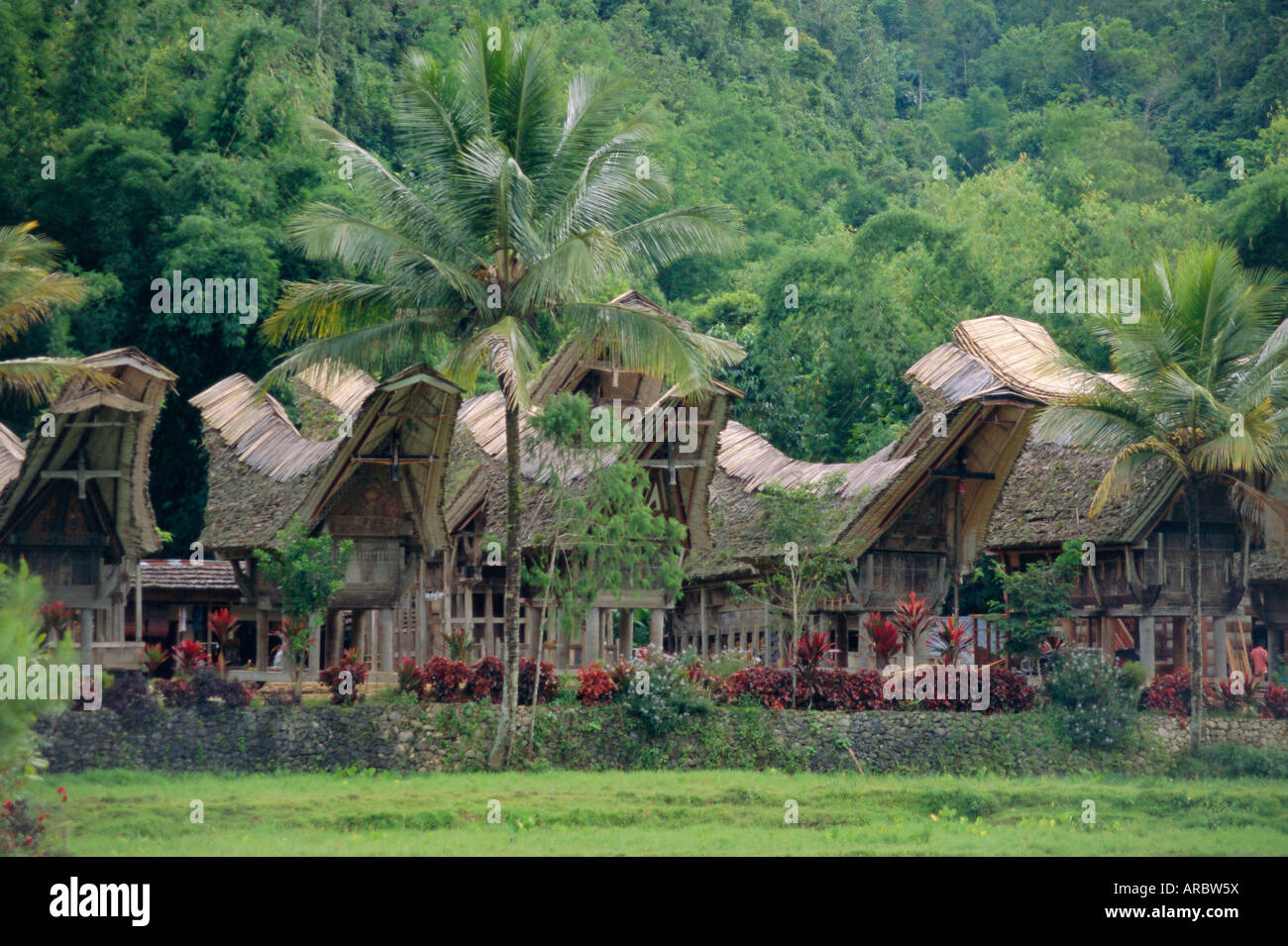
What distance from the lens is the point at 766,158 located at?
55031mm

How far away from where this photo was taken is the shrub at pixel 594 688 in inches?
874

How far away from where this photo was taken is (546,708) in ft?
71.8

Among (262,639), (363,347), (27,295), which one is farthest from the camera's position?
(262,639)

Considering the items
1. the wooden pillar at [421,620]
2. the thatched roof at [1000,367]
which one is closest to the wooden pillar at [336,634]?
the wooden pillar at [421,620]

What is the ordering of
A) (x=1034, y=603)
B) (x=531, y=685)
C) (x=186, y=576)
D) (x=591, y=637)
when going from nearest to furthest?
(x=531, y=685) < (x=1034, y=603) < (x=591, y=637) < (x=186, y=576)

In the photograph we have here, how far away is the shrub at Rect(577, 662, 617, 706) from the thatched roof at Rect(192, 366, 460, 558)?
12.7 ft

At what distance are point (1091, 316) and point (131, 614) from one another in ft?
62.5

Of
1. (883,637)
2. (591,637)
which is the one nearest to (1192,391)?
(883,637)

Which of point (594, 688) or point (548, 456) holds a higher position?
point (548, 456)

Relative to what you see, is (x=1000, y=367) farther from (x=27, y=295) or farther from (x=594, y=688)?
(x=27, y=295)

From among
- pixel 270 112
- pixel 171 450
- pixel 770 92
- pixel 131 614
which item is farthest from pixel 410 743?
pixel 770 92

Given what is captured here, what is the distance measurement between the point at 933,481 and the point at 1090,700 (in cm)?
442

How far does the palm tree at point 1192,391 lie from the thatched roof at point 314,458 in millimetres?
9461

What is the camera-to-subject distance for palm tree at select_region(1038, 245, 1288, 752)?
23703 millimetres
